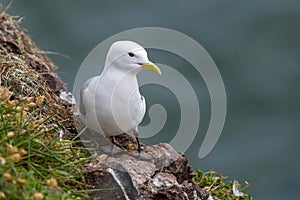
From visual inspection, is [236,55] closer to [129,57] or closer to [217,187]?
[217,187]

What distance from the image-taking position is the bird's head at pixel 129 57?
6164mm

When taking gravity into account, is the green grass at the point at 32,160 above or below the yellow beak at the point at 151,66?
below

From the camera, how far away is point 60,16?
13.5 meters

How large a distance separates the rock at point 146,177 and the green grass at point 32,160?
0.50 feet

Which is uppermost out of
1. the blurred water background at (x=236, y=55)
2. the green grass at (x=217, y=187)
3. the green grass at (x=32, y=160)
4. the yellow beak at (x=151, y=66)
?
the blurred water background at (x=236, y=55)

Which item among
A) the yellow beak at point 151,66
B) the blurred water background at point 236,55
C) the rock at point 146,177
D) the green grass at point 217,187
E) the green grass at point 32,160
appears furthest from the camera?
the blurred water background at point 236,55

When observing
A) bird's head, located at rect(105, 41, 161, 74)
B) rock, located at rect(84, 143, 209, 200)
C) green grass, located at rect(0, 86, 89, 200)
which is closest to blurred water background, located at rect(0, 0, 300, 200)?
bird's head, located at rect(105, 41, 161, 74)

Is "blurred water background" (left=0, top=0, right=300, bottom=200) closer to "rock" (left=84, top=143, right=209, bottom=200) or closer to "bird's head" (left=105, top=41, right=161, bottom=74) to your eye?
"bird's head" (left=105, top=41, right=161, bottom=74)

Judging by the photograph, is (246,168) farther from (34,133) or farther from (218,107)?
(34,133)

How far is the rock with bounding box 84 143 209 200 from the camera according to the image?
5.02 meters

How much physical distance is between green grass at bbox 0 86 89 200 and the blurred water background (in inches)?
262

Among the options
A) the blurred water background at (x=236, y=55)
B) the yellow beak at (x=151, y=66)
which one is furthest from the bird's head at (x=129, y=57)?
the blurred water background at (x=236, y=55)

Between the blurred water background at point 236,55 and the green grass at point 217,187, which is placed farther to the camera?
the blurred water background at point 236,55

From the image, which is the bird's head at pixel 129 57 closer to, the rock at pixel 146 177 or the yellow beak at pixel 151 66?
the yellow beak at pixel 151 66
